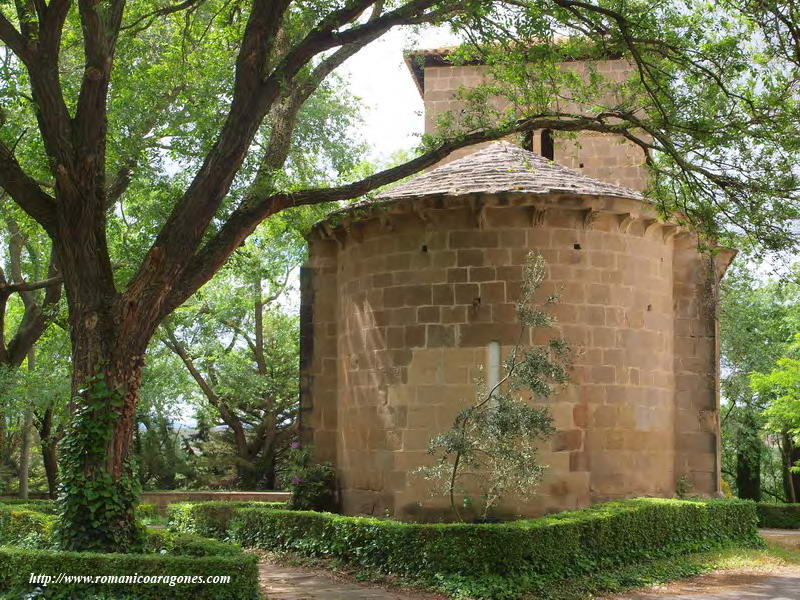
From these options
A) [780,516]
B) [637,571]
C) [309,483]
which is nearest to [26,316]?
[309,483]

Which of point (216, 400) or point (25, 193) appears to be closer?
point (25, 193)

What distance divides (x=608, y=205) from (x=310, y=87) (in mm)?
5677

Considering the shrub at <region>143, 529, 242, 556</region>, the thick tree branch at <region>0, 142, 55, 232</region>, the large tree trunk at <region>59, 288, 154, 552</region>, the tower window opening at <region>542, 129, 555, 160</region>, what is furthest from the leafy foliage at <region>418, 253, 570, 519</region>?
the tower window opening at <region>542, 129, 555, 160</region>

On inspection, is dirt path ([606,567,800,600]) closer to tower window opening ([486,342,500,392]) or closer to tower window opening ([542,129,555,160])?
tower window opening ([486,342,500,392])

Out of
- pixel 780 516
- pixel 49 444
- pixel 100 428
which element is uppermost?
pixel 100 428

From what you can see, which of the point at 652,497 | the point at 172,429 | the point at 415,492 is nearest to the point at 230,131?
the point at 415,492

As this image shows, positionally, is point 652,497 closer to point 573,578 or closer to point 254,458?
point 573,578

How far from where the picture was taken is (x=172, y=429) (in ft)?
92.7

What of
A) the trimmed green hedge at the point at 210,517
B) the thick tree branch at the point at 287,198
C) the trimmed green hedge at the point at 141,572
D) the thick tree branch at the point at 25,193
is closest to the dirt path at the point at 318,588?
the trimmed green hedge at the point at 141,572

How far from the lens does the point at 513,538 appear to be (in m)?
9.82

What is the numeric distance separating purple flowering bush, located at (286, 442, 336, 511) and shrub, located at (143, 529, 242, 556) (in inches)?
152

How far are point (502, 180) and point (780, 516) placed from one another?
44.8 ft

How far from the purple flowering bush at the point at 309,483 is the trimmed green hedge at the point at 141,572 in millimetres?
5925

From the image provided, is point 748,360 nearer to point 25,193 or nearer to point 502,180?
point 502,180
